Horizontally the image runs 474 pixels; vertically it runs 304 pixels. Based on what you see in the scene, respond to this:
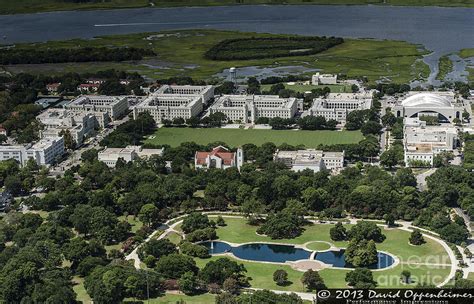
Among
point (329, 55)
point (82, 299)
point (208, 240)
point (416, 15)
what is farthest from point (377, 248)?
point (416, 15)

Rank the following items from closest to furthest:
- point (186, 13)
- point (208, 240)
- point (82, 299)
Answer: point (82, 299) → point (208, 240) → point (186, 13)

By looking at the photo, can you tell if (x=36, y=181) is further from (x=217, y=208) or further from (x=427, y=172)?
(x=427, y=172)

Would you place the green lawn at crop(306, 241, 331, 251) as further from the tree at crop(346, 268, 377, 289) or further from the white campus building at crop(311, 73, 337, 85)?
the white campus building at crop(311, 73, 337, 85)

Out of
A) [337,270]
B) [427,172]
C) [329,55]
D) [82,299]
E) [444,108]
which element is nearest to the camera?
[82,299]

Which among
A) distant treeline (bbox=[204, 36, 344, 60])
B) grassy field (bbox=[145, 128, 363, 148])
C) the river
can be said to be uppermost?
the river

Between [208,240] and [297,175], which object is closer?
[208,240]

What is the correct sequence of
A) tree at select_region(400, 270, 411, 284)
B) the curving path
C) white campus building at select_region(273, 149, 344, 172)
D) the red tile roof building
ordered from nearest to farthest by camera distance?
tree at select_region(400, 270, 411, 284) < the curving path < white campus building at select_region(273, 149, 344, 172) < the red tile roof building

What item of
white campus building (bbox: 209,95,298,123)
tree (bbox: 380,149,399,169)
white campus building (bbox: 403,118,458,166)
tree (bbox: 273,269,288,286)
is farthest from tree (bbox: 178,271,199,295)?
white campus building (bbox: 209,95,298,123)
